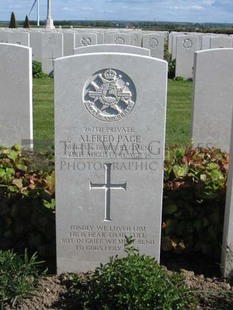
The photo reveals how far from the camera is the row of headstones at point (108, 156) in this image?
3.56 metres

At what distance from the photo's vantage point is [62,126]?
363 centimetres

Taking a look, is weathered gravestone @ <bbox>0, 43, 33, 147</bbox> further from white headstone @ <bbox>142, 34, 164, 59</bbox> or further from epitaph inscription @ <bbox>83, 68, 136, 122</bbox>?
white headstone @ <bbox>142, 34, 164, 59</bbox>

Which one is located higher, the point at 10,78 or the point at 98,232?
the point at 10,78

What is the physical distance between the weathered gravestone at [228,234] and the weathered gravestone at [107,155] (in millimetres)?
461

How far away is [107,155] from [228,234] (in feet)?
3.23

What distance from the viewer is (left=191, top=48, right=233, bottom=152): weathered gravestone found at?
5941 mm

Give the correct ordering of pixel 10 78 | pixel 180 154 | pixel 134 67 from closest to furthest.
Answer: pixel 134 67, pixel 180 154, pixel 10 78

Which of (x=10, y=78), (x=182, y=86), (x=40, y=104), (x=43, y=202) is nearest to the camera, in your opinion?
(x=43, y=202)

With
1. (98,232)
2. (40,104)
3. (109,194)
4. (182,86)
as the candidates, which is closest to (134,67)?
(109,194)

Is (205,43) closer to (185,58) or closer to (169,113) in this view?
(185,58)

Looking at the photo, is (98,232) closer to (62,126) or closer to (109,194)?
(109,194)

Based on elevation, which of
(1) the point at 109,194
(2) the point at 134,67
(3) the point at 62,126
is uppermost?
(2) the point at 134,67

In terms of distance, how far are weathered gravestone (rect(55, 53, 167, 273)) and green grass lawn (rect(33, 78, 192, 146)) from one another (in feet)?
7.27

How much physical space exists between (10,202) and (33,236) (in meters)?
0.32
